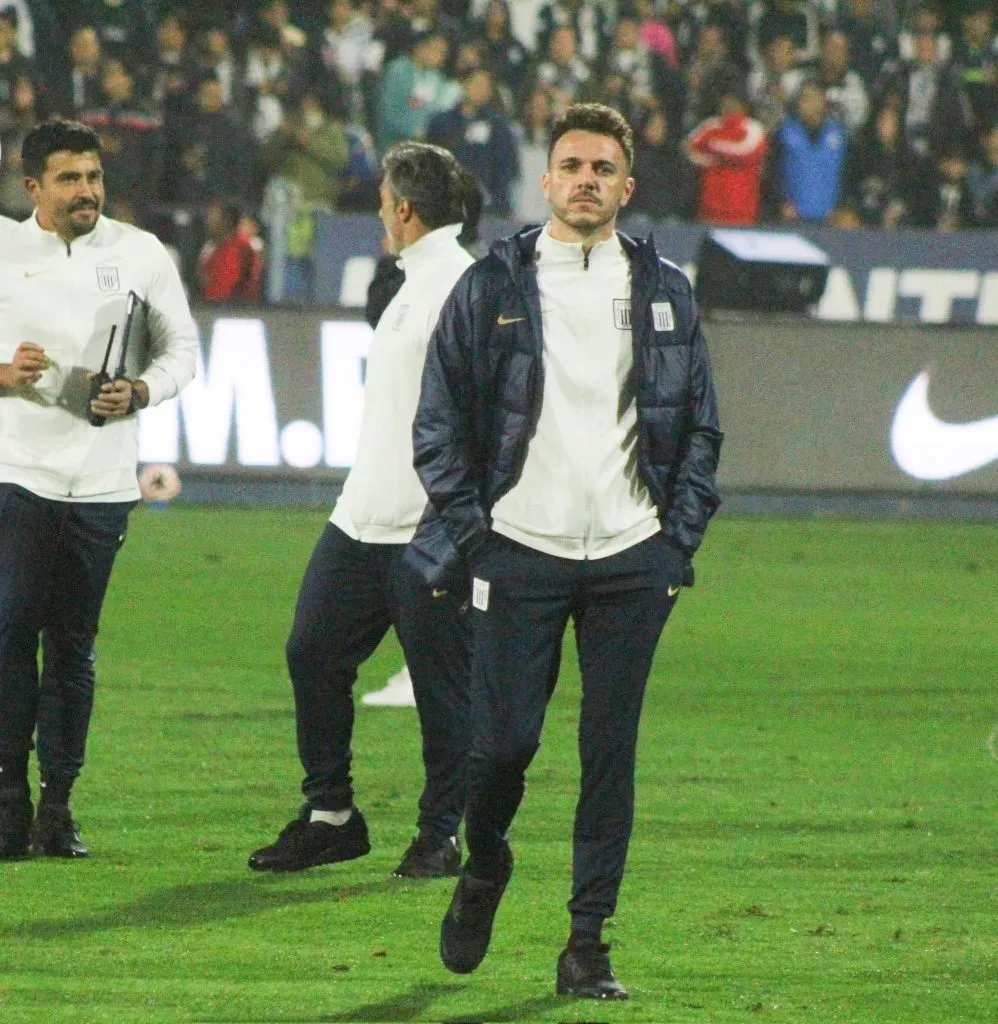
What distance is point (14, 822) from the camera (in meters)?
7.36

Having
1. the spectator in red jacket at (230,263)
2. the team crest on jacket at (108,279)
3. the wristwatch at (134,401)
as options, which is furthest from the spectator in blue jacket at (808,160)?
the wristwatch at (134,401)

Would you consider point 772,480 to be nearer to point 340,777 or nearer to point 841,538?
point 841,538

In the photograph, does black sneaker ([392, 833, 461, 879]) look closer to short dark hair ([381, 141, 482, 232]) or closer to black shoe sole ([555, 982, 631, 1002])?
black shoe sole ([555, 982, 631, 1002])

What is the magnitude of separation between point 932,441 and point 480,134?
15.7ft

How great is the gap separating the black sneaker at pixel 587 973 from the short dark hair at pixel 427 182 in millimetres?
2467

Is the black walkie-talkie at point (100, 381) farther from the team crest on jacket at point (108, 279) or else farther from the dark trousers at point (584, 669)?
the dark trousers at point (584, 669)

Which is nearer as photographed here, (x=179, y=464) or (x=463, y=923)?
(x=463, y=923)

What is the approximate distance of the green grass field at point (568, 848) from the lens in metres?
5.84

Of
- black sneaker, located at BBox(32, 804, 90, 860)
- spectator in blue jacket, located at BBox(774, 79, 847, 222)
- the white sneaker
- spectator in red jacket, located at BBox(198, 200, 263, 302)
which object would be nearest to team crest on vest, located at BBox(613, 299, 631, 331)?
black sneaker, located at BBox(32, 804, 90, 860)

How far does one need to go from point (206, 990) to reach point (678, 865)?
2108 mm

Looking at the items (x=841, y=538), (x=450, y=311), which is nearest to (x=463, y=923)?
(x=450, y=311)

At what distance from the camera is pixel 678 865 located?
24.5 feet

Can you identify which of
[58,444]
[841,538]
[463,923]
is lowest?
[841,538]

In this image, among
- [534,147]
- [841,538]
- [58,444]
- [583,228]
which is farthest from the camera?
[534,147]
